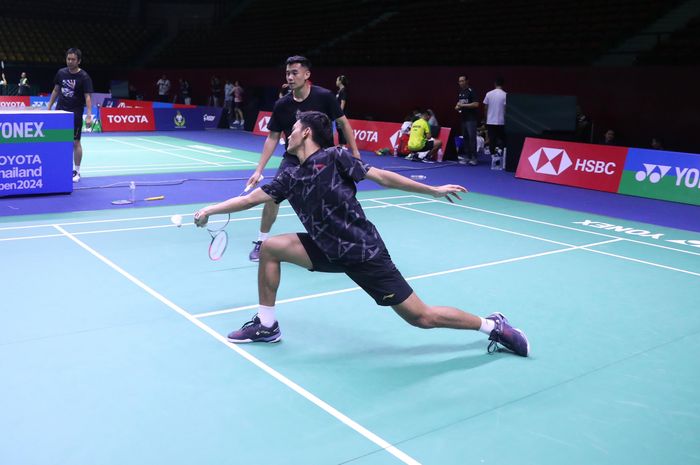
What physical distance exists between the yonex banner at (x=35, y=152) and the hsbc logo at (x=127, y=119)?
12057 mm

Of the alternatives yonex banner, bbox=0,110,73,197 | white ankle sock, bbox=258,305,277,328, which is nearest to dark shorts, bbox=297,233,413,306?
white ankle sock, bbox=258,305,277,328

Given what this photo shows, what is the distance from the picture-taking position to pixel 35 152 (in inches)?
401

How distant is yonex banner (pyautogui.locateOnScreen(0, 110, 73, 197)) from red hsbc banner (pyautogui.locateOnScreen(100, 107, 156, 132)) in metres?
11.9

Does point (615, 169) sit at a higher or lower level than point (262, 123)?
higher

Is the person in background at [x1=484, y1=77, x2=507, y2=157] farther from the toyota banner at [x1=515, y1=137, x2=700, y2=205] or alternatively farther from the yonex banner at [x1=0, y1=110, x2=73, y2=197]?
the yonex banner at [x1=0, y1=110, x2=73, y2=197]

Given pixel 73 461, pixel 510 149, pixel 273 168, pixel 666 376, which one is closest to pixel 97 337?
pixel 73 461

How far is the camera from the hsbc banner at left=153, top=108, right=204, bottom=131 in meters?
23.1

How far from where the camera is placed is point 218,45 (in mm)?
34188

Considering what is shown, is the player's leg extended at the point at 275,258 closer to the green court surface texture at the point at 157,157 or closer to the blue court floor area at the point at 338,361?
the blue court floor area at the point at 338,361

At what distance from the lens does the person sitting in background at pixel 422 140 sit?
16375 mm

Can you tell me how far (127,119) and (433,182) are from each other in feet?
42.0

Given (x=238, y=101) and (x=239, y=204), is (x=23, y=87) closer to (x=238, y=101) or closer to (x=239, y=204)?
(x=238, y=101)

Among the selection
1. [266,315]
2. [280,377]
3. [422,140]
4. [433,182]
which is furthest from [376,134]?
[280,377]

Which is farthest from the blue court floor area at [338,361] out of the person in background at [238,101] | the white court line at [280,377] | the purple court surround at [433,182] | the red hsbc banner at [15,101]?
the person in background at [238,101]
